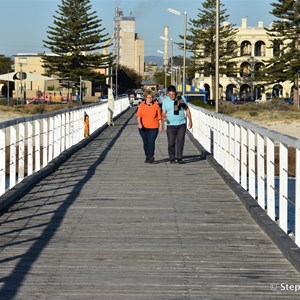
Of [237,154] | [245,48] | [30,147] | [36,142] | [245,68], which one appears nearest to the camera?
[237,154]

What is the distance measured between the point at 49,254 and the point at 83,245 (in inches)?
21.6

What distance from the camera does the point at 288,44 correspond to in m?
74.9

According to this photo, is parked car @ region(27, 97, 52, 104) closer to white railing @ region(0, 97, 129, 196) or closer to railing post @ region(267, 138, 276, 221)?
white railing @ region(0, 97, 129, 196)

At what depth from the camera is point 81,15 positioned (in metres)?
87.3

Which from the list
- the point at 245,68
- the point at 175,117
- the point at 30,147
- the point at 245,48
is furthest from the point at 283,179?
the point at 245,68

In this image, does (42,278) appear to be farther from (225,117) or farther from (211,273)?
(225,117)

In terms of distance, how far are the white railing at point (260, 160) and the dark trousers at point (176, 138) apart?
761 millimetres

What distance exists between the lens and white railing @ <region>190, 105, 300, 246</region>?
8383mm

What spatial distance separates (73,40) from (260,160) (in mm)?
78593

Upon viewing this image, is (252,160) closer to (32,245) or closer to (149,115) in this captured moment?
(32,245)

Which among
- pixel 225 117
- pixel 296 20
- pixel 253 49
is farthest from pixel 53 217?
pixel 253 49

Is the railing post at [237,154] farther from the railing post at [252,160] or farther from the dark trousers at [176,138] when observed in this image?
the dark trousers at [176,138]

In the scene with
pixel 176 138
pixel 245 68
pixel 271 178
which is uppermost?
pixel 245 68

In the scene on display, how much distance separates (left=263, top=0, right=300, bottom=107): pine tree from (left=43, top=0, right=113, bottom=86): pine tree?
20055mm
